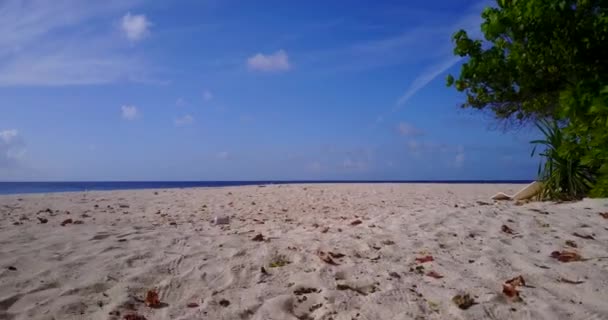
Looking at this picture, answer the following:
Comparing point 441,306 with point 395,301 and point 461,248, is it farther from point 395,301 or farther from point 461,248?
point 461,248

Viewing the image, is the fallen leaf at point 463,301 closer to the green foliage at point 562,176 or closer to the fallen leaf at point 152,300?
the fallen leaf at point 152,300

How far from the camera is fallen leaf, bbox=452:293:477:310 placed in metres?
2.62

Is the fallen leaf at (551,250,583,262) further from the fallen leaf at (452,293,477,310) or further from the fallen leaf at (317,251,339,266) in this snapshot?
the fallen leaf at (317,251,339,266)

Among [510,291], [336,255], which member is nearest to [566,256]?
[510,291]

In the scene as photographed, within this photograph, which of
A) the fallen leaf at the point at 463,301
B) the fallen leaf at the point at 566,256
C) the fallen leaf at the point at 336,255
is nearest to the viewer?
the fallen leaf at the point at 463,301

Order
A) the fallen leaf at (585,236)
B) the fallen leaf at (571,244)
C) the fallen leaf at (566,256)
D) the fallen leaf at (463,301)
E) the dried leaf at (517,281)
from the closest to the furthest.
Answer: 1. the fallen leaf at (463,301)
2. the dried leaf at (517,281)
3. the fallen leaf at (566,256)
4. the fallen leaf at (571,244)
5. the fallen leaf at (585,236)

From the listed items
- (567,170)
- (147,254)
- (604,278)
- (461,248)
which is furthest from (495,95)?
(147,254)

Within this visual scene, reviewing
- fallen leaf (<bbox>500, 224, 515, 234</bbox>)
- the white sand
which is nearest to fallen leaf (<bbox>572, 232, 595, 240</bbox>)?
the white sand

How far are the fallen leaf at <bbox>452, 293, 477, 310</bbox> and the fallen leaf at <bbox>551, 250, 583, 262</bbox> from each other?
51.6 inches

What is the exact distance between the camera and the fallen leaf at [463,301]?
262 cm

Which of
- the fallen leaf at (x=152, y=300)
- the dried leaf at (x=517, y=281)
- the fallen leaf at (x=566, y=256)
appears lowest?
the fallen leaf at (x=152, y=300)

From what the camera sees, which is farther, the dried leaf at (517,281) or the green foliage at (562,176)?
the green foliage at (562,176)

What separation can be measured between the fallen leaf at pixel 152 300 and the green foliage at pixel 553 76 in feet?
16.8

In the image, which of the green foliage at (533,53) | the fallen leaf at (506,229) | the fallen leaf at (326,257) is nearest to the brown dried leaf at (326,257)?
the fallen leaf at (326,257)
